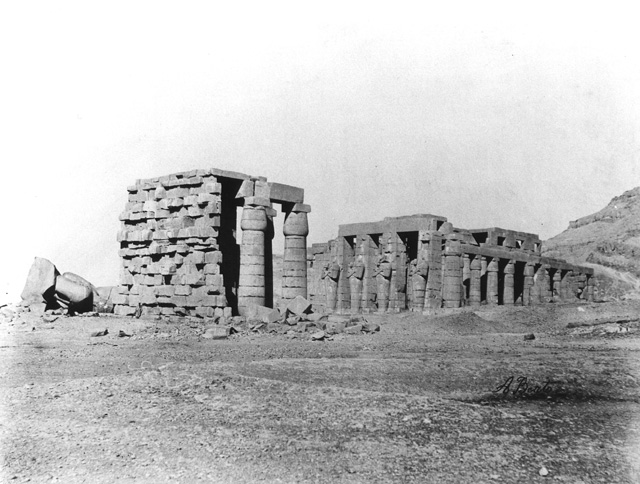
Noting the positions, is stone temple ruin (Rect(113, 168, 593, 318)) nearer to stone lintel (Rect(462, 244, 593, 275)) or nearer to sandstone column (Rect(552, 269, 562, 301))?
stone lintel (Rect(462, 244, 593, 275))

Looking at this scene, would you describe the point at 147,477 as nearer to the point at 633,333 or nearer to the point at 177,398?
the point at 177,398

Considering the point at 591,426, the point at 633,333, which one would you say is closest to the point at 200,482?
the point at 591,426

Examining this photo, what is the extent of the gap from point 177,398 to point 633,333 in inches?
450

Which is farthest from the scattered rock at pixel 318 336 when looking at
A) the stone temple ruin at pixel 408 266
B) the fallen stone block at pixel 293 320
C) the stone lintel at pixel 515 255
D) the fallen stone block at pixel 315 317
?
the stone lintel at pixel 515 255

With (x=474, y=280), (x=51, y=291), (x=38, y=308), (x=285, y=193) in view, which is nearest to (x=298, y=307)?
(x=285, y=193)

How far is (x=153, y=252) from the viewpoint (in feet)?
61.7

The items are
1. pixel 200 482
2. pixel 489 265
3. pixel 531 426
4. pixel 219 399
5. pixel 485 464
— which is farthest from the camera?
A: pixel 489 265

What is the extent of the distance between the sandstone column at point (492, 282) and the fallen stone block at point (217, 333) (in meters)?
21.9

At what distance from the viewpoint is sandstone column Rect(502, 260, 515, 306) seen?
3484cm

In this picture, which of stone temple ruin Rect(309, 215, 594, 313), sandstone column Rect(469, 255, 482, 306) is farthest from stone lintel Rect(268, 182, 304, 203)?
sandstone column Rect(469, 255, 482, 306)

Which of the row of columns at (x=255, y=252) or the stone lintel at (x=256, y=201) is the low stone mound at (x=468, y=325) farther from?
the stone lintel at (x=256, y=201)

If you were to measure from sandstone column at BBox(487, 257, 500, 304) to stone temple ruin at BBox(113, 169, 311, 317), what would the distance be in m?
17.1

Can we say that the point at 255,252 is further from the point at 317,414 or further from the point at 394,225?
the point at 394,225

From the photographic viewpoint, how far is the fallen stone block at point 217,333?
14.3 metres
